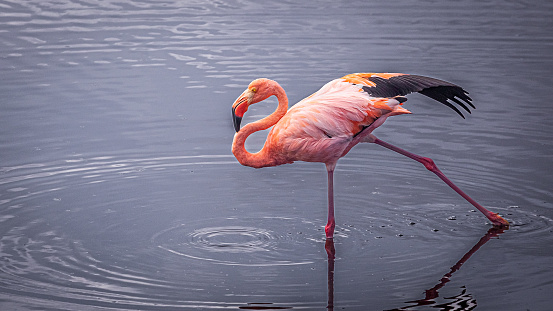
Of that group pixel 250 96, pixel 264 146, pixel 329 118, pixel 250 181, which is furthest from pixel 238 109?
pixel 250 181

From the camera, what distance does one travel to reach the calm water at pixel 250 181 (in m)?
5.43

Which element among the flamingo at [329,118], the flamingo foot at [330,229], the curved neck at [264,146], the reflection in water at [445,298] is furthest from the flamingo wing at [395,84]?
the reflection in water at [445,298]

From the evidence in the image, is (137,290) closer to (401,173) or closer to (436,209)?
(436,209)

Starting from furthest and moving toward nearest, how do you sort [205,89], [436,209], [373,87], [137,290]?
[205,89], [436,209], [373,87], [137,290]

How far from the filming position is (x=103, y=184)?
7.50 m

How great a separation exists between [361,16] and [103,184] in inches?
340

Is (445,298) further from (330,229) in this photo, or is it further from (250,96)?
(250,96)

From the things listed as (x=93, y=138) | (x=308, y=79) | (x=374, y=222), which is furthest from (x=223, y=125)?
(x=374, y=222)

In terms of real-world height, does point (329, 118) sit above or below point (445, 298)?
above

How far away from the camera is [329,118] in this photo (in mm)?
6105

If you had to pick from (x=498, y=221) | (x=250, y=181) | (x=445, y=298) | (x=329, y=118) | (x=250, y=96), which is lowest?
(x=445, y=298)

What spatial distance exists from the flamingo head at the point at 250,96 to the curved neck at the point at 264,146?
8cm

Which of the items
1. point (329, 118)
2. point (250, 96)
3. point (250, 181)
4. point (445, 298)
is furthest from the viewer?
point (250, 181)

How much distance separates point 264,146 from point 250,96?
1.30 feet
